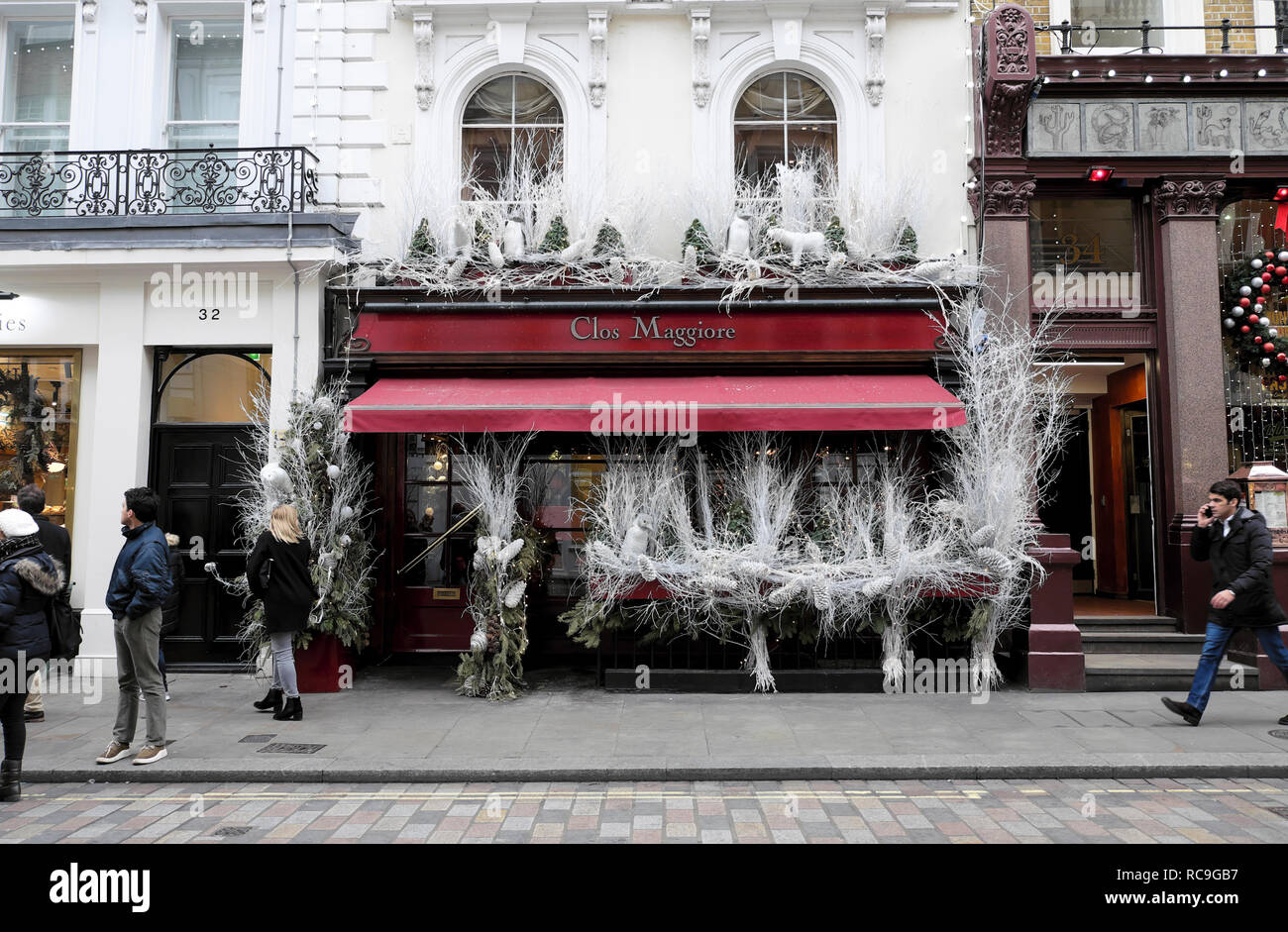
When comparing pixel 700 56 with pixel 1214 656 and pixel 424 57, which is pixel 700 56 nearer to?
pixel 424 57

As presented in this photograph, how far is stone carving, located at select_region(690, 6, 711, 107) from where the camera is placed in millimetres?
10719

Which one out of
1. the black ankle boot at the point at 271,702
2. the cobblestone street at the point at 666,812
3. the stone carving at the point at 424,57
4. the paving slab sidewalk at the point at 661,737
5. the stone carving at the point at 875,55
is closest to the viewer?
the cobblestone street at the point at 666,812

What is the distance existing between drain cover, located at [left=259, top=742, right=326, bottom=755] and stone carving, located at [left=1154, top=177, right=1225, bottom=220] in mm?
10662

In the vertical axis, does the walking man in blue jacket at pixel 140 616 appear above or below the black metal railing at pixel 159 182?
below

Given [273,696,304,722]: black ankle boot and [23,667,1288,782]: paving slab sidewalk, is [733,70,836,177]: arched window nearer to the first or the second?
[23,667,1288,782]: paving slab sidewalk

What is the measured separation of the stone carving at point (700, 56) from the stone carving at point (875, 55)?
1929mm

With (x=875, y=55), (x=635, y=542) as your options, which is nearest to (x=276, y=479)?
(x=635, y=542)

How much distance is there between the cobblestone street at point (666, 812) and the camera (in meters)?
5.12

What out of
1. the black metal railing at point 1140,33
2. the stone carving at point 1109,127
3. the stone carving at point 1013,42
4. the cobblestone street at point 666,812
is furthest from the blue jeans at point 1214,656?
the black metal railing at point 1140,33

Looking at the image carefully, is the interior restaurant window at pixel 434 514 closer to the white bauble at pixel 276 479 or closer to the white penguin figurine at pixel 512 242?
the white bauble at pixel 276 479

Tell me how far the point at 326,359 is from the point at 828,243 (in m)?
5.86

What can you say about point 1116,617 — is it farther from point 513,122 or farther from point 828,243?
point 513,122

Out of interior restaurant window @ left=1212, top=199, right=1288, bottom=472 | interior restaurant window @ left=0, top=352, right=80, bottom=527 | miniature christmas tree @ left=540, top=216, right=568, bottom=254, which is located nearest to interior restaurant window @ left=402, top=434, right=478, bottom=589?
miniature christmas tree @ left=540, top=216, right=568, bottom=254
